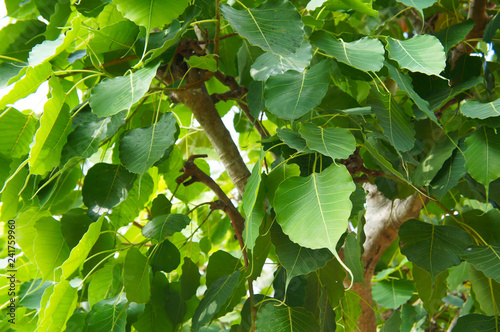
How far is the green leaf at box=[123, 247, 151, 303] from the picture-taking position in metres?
0.64

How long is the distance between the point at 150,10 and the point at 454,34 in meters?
0.45

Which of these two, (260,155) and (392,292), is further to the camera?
(392,292)

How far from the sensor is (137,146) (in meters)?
0.59

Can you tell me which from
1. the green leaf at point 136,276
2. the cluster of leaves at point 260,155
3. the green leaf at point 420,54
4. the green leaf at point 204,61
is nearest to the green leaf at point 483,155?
the cluster of leaves at point 260,155

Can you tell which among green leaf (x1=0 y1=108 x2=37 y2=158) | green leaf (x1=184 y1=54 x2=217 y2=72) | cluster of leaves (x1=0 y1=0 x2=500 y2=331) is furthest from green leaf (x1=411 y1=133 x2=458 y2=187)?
green leaf (x1=0 y1=108 x2=37 y2=158)

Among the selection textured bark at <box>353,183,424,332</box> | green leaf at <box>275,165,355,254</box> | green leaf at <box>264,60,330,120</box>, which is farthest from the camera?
textured bark at <box>353,183,424,332</box>

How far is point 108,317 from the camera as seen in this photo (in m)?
0.64

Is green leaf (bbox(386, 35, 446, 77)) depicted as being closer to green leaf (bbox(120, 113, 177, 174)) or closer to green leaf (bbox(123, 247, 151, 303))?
green leaf (bbox(120, 113, 177, 174))

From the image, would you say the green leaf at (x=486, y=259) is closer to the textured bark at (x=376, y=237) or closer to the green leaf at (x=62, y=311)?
the textured bark at (x=376, y=237)

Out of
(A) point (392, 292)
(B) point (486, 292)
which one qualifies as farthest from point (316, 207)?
(A) point (392, 292)

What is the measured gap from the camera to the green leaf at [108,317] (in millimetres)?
622

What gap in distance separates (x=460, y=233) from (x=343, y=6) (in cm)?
35

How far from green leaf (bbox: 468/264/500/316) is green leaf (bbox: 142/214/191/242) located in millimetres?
426

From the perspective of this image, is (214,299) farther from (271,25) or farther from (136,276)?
(271,25)
